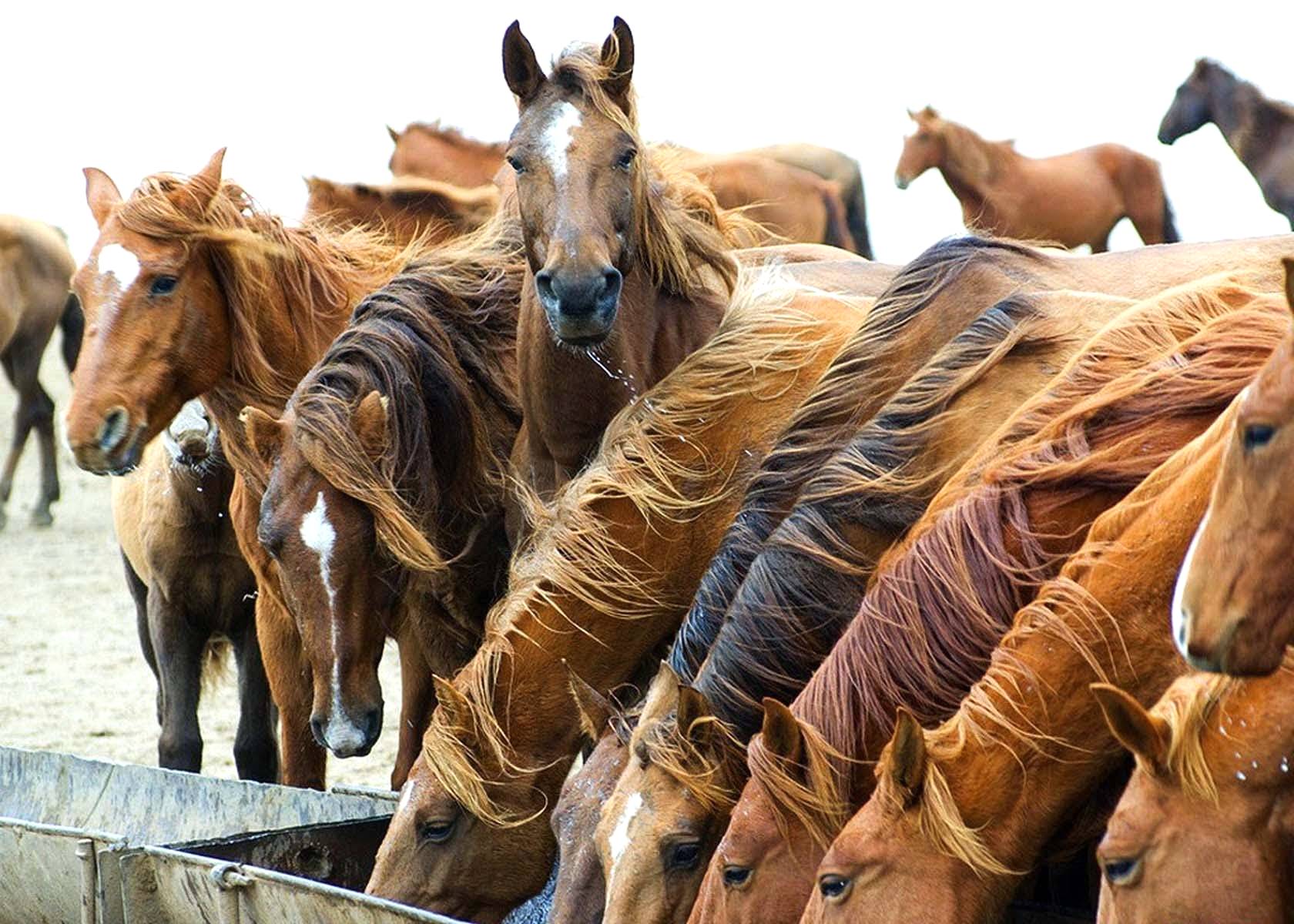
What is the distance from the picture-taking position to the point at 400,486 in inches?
144

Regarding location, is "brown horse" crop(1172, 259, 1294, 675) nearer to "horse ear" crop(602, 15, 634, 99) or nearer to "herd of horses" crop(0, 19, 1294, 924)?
"herd of horses" crop(0, 19, 1294, 924)

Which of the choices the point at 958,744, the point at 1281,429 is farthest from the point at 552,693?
the point at 1281,429

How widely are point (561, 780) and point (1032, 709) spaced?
116 centimetres

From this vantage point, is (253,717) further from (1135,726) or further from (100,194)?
(1135,726)

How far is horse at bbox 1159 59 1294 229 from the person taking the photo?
A: 9.07m

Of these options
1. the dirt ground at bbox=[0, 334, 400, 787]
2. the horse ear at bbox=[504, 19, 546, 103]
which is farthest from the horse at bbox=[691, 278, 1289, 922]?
the dirt ground at bbox=[0, 334, 400, 787]

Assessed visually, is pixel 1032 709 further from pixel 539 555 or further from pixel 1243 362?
pixel 539 555

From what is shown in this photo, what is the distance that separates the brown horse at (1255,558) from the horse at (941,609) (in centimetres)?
54

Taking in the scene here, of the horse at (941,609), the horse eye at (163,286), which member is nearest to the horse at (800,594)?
the horse at (941,609)

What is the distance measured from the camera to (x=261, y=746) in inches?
185

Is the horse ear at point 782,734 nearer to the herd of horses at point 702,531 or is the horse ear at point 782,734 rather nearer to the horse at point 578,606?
the herd of horses at point 702,531

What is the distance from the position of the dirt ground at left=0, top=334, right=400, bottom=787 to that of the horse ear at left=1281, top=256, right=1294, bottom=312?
3926 millimetres

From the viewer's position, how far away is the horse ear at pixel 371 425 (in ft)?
11.7

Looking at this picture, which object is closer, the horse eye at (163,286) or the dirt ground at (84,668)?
the horse eye at (163,286)
